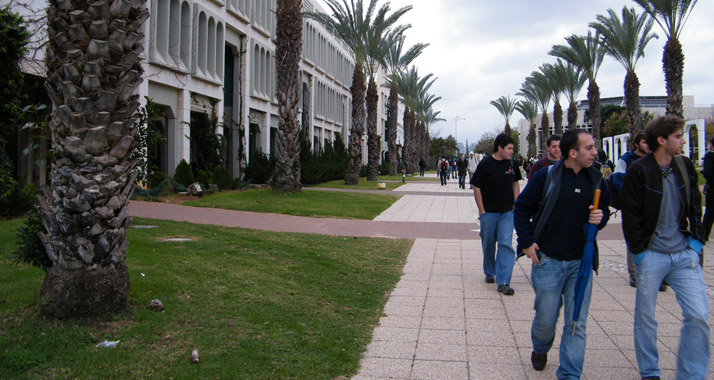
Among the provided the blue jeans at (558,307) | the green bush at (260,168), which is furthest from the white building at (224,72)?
the blue jeans at (558,307)

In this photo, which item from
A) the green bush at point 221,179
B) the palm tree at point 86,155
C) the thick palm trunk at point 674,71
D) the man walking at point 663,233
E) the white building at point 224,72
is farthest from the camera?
the thick palm trunk at point 674,71

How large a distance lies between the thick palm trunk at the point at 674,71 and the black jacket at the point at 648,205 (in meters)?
21.9

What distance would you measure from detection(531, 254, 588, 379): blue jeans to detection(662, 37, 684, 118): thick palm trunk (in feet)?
72.9

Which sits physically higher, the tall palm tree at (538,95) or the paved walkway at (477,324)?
the tall palm tree at (538,95)

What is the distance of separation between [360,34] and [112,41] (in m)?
26.2

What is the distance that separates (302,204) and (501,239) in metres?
10.3

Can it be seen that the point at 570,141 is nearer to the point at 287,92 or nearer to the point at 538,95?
the point at 287,92

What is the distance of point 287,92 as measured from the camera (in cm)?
1928

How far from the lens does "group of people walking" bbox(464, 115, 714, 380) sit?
3.69 meters

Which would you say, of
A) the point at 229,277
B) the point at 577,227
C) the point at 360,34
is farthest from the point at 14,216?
the point at 360,34

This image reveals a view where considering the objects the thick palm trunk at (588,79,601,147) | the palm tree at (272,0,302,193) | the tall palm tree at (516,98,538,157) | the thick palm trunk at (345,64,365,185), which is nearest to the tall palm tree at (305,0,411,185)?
the thick palm trunk at (345,64,365,185)

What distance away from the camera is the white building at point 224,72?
20109mm

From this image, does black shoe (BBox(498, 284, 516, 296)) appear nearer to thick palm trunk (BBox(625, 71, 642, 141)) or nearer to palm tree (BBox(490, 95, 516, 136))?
thick palm trunk (BBox(625, 71, 642, 141))

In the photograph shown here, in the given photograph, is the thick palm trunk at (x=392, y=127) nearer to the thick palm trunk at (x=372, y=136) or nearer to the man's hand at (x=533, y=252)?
the thick palm trunk at (x=372, y=136)
